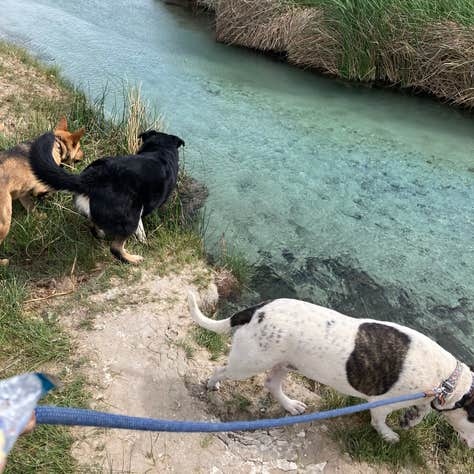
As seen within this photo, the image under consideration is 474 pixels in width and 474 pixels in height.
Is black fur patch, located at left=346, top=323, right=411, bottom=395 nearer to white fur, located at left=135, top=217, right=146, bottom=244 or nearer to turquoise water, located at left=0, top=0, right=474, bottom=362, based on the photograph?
turquoise water, located at left=0, top=0, right=474, bottom=362

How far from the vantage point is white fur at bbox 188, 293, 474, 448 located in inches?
106

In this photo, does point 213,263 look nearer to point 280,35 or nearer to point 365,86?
point 365,86

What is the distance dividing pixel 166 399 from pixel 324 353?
45.3 inches

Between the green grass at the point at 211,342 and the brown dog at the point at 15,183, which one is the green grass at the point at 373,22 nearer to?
the brown dog at the point at 15,183

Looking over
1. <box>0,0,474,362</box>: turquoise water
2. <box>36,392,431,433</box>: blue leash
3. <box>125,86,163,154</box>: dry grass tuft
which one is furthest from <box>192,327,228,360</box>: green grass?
<box>125,86,163,154</box>: dry grass tuft

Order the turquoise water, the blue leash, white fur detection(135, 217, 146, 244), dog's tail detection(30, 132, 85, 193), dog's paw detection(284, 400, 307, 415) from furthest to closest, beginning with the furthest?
the turquoise water < white fur detection(135, 217, 146, 244) < dog's tail detection(30, 132, 85, 193) < dog's paw detection(284, 400, 307, 415) < the blue leash

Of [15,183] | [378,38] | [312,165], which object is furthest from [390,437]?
[378,38]

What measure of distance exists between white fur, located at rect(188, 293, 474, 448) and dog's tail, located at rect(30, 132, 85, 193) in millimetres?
1884

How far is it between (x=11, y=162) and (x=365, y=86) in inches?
315

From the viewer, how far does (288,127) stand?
8023 millimetres

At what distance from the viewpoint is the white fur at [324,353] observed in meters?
2.69

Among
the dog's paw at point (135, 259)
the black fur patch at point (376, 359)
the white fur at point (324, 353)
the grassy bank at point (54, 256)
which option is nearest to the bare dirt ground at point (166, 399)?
the grassy bank at point (54, 256)

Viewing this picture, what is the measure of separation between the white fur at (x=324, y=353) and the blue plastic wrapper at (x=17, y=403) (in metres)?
1.75

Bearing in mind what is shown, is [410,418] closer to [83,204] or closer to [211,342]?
[211,342]
